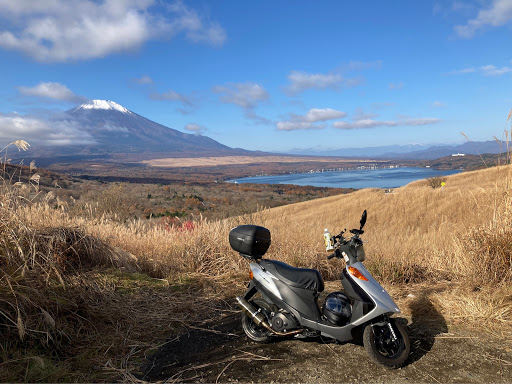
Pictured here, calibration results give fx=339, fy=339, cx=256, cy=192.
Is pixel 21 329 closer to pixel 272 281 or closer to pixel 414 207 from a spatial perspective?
pixel 272 281

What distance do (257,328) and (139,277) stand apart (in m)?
2.50

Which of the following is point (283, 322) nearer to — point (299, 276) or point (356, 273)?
point (299, 276)

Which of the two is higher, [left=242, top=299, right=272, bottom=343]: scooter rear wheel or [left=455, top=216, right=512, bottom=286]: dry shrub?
[left=455, top=216, right=512, bottom=286]: dry shrub

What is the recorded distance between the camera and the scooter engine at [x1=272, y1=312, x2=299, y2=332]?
12.1 feet

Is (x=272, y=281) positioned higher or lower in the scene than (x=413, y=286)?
higher

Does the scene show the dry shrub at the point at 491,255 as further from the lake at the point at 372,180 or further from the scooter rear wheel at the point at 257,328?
the lake at the point at 372,180

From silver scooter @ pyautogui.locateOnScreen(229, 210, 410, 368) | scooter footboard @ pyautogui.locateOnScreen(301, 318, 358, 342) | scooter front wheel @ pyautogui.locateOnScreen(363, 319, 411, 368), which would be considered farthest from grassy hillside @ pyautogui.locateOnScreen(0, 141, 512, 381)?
scooter footboard @ pyautogui.locateOnScreen(301, 318, 358, 342)

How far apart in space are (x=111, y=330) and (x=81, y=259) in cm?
184

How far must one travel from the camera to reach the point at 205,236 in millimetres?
6605

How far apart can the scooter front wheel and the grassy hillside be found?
131 centimetres

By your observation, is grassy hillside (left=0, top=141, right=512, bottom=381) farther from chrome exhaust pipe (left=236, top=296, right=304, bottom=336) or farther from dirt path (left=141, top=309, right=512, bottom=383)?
chrome exhaust pipe (left=236, top=296, right=304, bottom=336)

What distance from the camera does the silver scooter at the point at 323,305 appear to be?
334 centimetres

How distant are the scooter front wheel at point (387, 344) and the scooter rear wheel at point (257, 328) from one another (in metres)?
1.11

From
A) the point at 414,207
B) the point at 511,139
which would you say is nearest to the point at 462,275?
the point at 511,139
